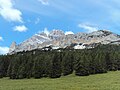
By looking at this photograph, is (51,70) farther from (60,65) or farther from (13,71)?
(13,71)

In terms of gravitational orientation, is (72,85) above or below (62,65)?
below

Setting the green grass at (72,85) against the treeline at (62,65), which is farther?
the treeline at (62,65)

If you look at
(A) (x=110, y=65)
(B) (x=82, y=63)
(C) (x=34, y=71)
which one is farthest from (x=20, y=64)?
(A) (x=110, y=65)

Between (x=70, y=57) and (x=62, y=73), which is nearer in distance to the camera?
(x=62, y=73)

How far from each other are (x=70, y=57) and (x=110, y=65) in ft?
58.9

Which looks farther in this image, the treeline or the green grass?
the treeline

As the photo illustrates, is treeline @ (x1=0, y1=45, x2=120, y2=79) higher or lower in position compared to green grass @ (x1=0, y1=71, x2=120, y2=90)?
higher

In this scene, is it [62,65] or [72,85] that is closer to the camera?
[72,85]

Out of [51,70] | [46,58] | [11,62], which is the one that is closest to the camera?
[51,70]

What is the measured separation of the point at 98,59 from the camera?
118688 mm

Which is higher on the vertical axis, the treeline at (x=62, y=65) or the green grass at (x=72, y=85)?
the treeline at (x=62, y=65)

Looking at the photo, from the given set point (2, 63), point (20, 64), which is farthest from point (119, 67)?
point (2, 63)

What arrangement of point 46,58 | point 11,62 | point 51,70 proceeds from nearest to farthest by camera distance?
point 51,70 → point 46,58 → point 11,62

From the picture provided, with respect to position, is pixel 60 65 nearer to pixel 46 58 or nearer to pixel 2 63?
pixel 46 58
